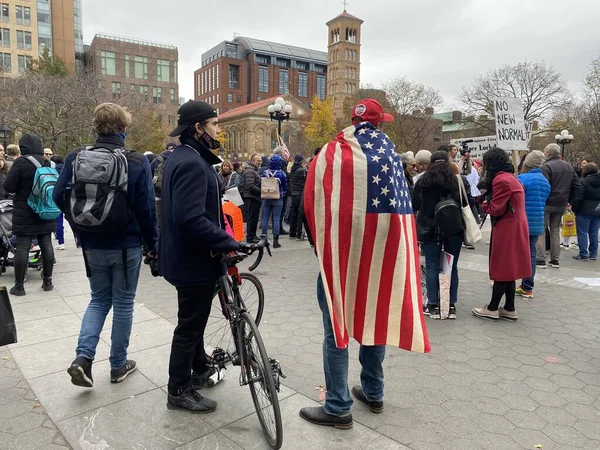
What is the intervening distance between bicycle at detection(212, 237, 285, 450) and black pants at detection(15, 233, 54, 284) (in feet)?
13.0

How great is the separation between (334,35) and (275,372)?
106232 millimetres

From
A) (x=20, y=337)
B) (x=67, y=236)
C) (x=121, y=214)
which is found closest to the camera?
(x=121, y=214)

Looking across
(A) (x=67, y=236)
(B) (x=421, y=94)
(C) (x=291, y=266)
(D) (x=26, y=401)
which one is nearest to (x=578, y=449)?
(D) (x=26, y=401)

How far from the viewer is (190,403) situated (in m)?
3.17

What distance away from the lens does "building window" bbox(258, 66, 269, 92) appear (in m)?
109

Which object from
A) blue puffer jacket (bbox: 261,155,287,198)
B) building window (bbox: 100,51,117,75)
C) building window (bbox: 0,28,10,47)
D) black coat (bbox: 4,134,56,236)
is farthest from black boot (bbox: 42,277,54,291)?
building window (bbox: 100,51,117,75)

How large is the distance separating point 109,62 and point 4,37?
14.5 meters

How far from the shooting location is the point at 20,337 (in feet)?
15.0

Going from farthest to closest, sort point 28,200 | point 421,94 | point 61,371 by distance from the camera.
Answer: point 421,94, point 28,200, point 61,371

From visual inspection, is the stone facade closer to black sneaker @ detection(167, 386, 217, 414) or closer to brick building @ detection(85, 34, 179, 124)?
brick building @ detection(85, 34, 179, 124)

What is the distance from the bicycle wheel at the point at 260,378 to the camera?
8.77 feet

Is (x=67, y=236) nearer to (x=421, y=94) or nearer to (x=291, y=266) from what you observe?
(x=291, y=266)

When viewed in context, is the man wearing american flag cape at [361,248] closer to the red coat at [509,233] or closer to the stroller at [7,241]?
the red coat at [509,233]

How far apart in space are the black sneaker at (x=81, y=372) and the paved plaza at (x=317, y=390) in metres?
0.15
